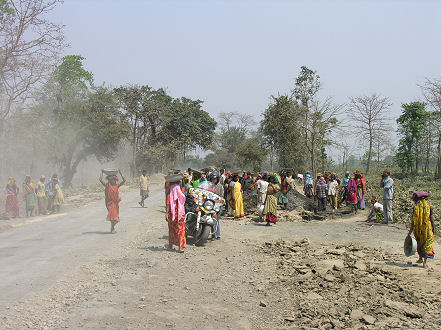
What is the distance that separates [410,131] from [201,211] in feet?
124

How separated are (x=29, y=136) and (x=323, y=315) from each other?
36.0 meters

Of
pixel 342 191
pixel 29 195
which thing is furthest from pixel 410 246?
pixel 29 195

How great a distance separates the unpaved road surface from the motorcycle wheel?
260 millimetres

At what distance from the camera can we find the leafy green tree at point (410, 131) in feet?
137

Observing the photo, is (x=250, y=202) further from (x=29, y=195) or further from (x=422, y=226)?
(x=422, y=226)

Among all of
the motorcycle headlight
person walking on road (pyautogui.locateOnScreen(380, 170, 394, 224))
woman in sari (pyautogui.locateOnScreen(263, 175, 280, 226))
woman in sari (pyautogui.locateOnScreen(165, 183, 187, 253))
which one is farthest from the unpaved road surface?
woman in sari (pyautogui.locateOnScreen(263, 175, 280, 226))

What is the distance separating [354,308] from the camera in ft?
20.0

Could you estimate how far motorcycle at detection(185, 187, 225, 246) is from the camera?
10.3 m

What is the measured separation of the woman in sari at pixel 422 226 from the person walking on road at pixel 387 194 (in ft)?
18.4

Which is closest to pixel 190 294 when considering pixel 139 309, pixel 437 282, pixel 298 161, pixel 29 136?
pixel 139 309

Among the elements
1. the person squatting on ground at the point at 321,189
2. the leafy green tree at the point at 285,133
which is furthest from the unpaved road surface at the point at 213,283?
the leafy green tree at the point at 285,133

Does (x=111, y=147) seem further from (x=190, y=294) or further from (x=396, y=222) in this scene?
(x=190, y=294)

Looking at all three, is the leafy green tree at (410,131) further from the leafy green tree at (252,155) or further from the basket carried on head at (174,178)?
the basket carried on head at (174,178)

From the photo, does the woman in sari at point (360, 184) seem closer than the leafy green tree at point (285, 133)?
Yes
